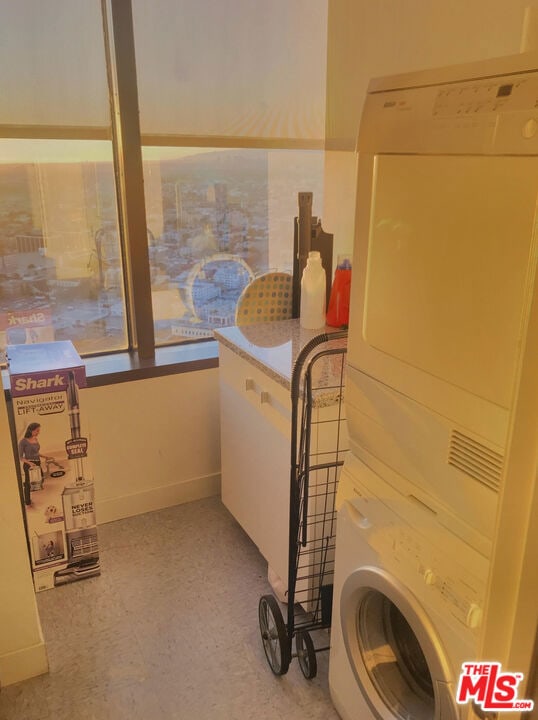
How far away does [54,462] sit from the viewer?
7.14 ft

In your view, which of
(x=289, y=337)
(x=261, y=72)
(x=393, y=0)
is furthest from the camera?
(x=261, y=72)

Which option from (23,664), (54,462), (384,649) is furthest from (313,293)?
(23,664)

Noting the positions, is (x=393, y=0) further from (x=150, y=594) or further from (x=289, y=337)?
(x=150, y=594)

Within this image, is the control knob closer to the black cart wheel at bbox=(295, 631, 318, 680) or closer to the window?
the black cart wheel at bbox=(295, 631, 318, 680)

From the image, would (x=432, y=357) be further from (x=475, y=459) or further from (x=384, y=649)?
(x=384, y=649)

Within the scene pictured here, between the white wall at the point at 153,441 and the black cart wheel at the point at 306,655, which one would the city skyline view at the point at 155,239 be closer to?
the white wall at the point at 153,441

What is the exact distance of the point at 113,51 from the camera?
7.61 feet

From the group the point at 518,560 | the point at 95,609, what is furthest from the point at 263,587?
the point at 518,560

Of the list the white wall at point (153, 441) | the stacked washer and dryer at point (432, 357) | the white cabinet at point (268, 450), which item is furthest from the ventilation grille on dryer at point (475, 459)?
the white wall at point (153, 441)

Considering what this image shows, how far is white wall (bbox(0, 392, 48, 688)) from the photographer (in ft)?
5.77

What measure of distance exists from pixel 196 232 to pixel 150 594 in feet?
4.98

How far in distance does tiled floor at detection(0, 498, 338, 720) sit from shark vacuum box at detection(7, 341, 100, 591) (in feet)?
0.40

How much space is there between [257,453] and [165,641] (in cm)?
70

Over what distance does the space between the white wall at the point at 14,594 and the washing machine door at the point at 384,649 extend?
0.96 meters
